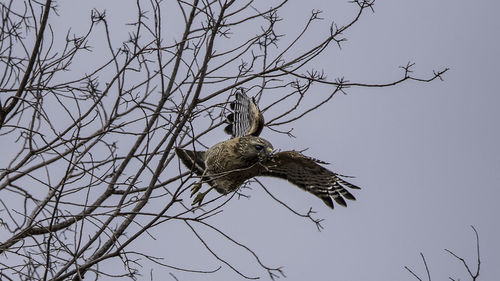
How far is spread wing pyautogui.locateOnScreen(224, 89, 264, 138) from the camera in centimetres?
572

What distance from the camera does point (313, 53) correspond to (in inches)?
190

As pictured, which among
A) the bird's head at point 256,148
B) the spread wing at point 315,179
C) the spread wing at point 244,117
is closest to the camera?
the bird's head at point 256,148

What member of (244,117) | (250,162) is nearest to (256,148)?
(250,162)

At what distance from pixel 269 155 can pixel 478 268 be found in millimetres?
2257

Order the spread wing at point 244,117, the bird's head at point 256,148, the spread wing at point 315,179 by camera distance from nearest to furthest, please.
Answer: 1. the bird's head at point 256,148
2. the spread wing at point 244,117
3. the spread wing at point 315,179

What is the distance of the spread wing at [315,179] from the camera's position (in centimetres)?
611

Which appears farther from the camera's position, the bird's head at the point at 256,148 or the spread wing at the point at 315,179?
the spread wing at the point at 315,179

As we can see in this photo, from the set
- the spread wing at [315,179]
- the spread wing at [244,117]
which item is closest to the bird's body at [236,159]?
the spread wing at [244,117]

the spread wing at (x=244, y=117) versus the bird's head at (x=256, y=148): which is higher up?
the spread wing at (x=244, y=117)

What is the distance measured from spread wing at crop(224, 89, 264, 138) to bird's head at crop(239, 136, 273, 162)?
0.20 meters

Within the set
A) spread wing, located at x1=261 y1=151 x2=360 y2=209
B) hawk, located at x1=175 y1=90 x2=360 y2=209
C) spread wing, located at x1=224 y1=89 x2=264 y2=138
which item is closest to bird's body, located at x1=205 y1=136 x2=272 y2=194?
hawk, located at x1=175 y1=90 x2=360 y2=209

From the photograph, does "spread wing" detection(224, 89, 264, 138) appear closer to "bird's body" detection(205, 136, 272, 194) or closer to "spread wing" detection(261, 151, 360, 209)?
"bird's body" detection(205, 136, 272, 194)

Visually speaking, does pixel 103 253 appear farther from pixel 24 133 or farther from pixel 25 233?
pixel 24 133

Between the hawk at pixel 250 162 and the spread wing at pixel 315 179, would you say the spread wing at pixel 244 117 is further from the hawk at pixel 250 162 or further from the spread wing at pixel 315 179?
the spread wing at pixel 315 179
